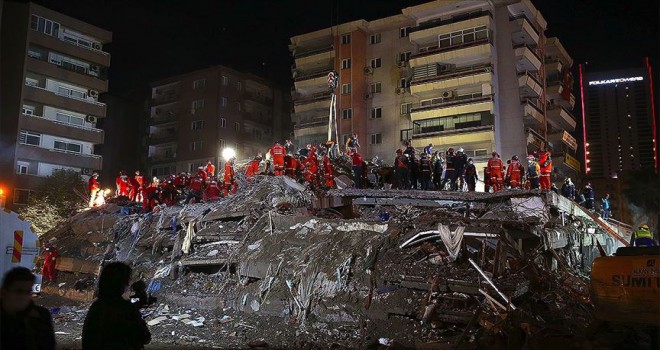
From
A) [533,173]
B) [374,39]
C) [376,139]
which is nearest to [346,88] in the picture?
[374,39]

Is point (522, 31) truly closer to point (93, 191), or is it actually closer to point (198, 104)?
point (198, 104)

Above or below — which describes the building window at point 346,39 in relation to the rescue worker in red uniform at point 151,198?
above

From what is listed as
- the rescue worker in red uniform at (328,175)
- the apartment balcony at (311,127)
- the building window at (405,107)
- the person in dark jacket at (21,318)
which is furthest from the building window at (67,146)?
the person in dark jacket at (21,318)

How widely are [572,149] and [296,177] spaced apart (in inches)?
1622

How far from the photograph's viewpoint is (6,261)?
37.7ft

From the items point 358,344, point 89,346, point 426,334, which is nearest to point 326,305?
point 358,344

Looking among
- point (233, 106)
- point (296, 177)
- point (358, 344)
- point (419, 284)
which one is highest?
point (233, 106)

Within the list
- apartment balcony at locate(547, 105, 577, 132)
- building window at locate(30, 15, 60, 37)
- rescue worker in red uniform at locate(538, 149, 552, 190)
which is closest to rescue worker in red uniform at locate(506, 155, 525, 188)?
rescue worker in red uniform at locate(538, 149, 552, 190)

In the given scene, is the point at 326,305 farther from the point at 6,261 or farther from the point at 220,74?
the point at 220,74

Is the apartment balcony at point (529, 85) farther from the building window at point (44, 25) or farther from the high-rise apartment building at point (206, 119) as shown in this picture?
the building window at point (44, 25)

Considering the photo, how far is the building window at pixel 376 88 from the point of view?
155ft

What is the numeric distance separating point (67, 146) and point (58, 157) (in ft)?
7.04

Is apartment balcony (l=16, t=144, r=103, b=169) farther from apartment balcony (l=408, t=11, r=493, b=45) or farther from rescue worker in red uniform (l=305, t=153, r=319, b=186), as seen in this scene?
apartment balcony (l=408, t=11, r=493, b=45)

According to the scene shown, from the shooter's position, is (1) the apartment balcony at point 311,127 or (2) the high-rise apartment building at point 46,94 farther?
(1) the apartment balcony at point 311,127
